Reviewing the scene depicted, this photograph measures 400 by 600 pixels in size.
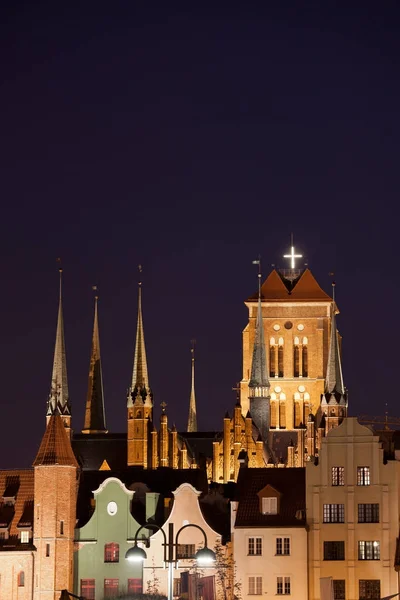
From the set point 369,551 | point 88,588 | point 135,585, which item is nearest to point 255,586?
point 369,551

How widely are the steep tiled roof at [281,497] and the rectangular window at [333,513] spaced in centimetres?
158

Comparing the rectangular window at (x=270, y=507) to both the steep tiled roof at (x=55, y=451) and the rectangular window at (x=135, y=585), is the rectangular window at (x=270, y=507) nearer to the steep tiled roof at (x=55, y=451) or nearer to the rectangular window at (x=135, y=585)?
the rectangular window at (x=135, y=585)

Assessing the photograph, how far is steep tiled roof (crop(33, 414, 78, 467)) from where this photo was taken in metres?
144

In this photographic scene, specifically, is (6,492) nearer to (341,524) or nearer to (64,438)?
(64,438)

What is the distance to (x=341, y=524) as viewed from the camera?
13212 cm

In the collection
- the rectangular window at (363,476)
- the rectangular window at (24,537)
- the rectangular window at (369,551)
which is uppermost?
the rectangular window at (363,476)

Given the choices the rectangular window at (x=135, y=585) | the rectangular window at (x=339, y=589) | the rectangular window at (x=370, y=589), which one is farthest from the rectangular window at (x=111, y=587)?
the rectangular window at (x=370, y=589)

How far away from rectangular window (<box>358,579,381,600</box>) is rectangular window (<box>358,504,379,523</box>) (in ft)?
14.1

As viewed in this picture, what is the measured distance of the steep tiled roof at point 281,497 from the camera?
13275 cm

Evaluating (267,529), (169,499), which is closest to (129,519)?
(169,499)

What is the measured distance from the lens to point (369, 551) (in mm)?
130750

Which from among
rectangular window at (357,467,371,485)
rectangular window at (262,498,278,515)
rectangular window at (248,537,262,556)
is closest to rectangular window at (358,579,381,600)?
rectangular window at (357,467,371,485)

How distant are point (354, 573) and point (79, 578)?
70.4 ft

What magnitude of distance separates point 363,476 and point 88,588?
71.5 feet
